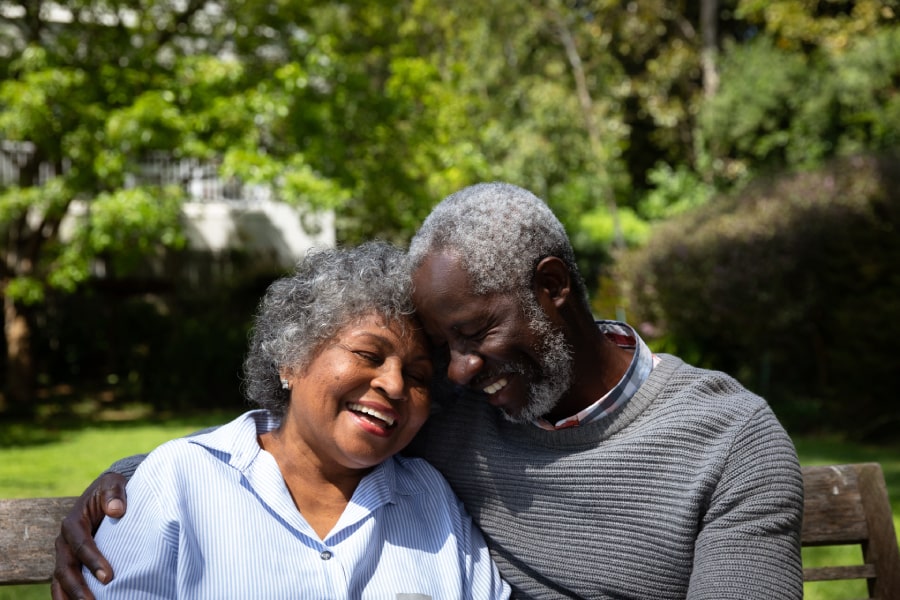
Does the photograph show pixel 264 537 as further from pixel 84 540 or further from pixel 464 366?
pixel 464 366

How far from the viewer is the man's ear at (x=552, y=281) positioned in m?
2.55

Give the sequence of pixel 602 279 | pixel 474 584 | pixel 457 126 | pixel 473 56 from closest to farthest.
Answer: pixel 474 584
pixel 602 279
pixel 457 126
pixel 473 56

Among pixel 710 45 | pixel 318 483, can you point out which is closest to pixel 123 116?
pixel 318 483

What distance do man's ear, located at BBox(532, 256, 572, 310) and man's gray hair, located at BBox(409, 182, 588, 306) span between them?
2cm

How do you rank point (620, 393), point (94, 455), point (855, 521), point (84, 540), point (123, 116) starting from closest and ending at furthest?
point (84, 540) → point (620, 393) → point (855, 521) → point (94, 455) → point (123, 116)

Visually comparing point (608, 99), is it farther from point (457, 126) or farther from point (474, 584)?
point (474, 584)

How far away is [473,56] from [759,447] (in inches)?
716

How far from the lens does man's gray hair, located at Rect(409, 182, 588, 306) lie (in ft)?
8.16

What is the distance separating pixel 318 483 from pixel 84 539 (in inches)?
23.5

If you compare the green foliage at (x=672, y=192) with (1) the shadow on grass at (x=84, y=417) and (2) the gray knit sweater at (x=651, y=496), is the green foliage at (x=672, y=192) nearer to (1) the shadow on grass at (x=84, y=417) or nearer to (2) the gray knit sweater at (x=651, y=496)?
Answer: (1) the shadow on grass at (x=84, y=417)

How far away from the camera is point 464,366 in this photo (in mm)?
2527

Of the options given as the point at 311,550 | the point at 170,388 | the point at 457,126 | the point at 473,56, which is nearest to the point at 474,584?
the point at 311,550

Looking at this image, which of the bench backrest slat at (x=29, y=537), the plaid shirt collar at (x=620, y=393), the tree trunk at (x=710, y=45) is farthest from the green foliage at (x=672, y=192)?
the bench backrest slat at (x=29, y=537)

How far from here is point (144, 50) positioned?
42.6ft
